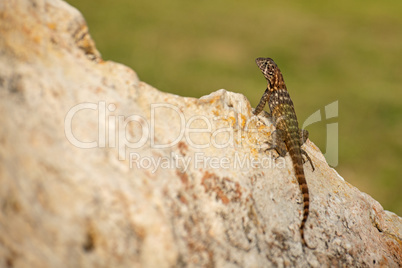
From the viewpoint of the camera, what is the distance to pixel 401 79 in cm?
2012

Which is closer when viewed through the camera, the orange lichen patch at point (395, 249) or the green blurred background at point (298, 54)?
the orange lichen patch at point (395, 249)

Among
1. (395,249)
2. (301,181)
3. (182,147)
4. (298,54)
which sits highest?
(298,54)

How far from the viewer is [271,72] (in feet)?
25.8

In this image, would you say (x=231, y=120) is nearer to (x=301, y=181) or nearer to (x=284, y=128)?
(x=301, y=181)

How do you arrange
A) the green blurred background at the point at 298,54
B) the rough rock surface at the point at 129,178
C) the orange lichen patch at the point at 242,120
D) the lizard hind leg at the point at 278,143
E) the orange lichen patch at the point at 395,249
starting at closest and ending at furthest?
the rough rock surface at the point at 129,178 < the orange lichen patch at the point at 242,120 < the orange lichen patch at the point at 395,249 < the lizard hind leg at the point at 278,143 < the green blurred background at the point at 298,54

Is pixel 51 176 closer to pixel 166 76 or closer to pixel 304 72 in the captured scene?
pixel 166 76

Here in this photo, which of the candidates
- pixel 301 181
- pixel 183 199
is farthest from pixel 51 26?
pixel 301 181

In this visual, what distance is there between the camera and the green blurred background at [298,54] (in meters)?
16.2

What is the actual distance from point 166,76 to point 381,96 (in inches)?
391

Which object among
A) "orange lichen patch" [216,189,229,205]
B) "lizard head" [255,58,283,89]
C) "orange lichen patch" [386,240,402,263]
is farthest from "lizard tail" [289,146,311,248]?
"lizard head" [255,58,283,89]

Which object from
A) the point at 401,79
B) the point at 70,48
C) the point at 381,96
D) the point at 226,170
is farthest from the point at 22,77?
the point at 401,79

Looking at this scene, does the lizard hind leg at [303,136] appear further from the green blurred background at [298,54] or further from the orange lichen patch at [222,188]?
the green blurred background at [298,54]

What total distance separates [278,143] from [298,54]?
1720 cm

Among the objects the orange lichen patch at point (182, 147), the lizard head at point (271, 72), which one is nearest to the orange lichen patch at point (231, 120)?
the orange lichen patch at point (182, 147)
